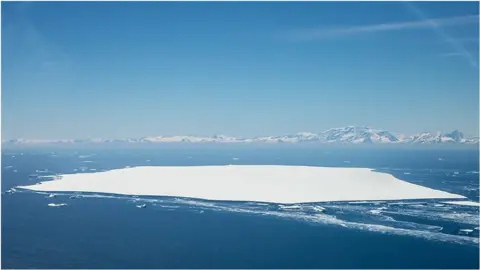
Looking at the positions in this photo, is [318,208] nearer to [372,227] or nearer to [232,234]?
[372,227]

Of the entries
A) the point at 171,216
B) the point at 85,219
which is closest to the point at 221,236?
the point at 171,216

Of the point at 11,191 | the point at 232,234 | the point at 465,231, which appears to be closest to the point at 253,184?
the point at 232,234

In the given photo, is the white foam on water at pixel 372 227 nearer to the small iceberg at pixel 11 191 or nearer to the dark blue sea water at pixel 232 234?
the dark blue sea water at pixel 232 234

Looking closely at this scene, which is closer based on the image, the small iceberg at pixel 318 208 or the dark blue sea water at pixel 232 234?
the dark blue sea water at pixel 232 234

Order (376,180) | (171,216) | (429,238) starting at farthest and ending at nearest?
1. (376,180)
2. (171,216)
3. (429,238)

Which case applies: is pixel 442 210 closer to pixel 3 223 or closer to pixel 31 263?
pixel 31 263

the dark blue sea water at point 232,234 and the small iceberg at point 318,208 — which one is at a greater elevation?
the small iceberg at point 318,208

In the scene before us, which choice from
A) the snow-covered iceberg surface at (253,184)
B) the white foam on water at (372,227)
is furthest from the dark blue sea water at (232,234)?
the snow-covered iceberg surface at (253,184)
